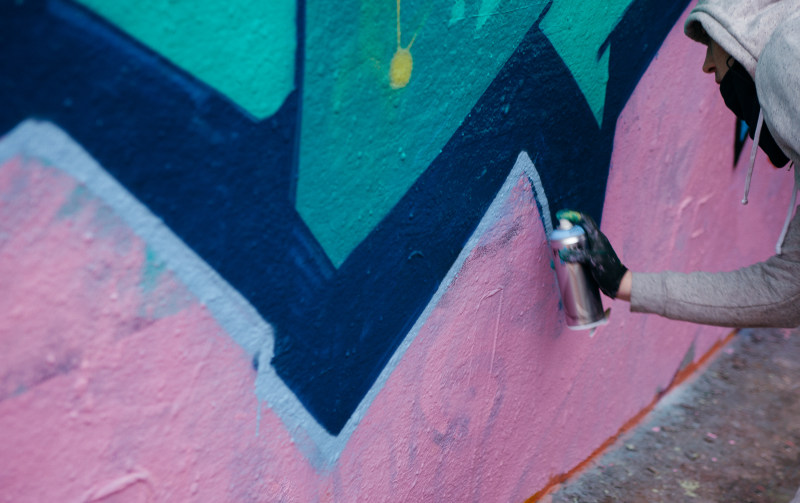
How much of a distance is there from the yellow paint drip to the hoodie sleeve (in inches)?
35.6

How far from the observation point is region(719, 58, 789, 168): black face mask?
174 cm

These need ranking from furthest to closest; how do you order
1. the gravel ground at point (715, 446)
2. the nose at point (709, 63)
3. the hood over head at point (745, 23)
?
the gravel ground at point (715, 446) → the nose at point (709, 63) → the hood over head at point (745, 23)

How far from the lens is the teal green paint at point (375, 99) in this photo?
125 centimetres

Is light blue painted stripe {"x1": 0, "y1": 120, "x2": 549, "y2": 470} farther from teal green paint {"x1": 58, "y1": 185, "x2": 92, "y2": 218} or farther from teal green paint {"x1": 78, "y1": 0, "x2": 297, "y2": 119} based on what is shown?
teal green paint {"x1": 78, "y1": 0, "x2": 297, "y2": 119}

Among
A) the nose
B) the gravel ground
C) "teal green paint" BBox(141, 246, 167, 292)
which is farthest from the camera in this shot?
the gravel ground

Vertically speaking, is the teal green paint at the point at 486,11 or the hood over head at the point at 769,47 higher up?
the teal green paint at the point at 486,11

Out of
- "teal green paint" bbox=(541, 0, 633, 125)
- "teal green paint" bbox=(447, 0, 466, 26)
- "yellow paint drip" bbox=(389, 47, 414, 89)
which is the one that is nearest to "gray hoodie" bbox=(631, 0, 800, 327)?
"teal green paint" bbox=(541, 0, 633, 125)

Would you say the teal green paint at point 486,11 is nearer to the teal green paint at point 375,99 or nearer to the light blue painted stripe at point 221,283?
the teal green paint at point 375,99

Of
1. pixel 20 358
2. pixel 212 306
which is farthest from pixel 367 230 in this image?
pixel 20 358

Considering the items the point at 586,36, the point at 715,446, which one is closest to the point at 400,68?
the point at 586,36

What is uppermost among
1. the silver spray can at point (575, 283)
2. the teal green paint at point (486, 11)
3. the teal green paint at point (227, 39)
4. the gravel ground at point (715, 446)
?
the teal green paint at point (227, 39)

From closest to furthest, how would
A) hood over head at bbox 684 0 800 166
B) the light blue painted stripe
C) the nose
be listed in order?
1. the light blue painted stripe
2. hood over head at bbox 684 0 800 166
3. the nose

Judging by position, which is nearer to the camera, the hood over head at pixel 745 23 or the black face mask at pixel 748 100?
the hood over head at pixel 745 23

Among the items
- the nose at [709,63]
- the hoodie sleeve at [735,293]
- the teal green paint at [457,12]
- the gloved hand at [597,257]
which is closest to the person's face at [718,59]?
the nose at [709,63]
